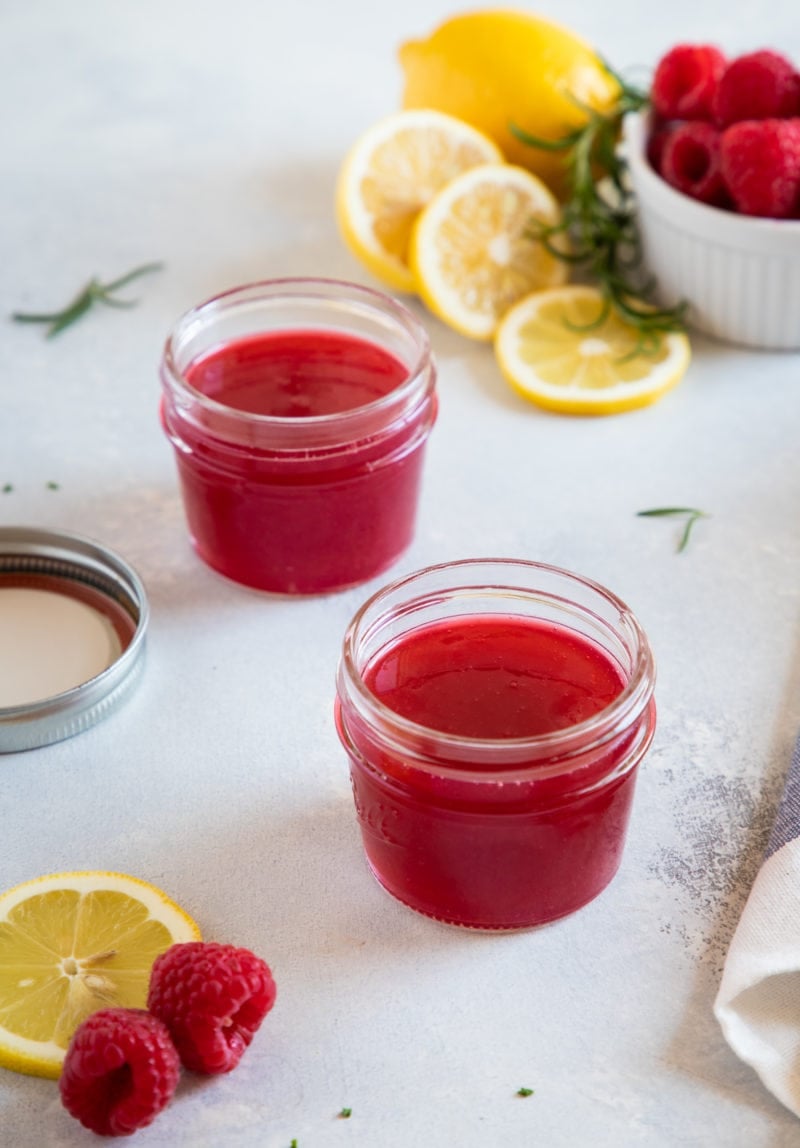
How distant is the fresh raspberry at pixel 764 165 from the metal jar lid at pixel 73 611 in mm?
1263

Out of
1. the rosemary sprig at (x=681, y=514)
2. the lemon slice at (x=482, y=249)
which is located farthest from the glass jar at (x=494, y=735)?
the lemon slice at (x=482, y=249)

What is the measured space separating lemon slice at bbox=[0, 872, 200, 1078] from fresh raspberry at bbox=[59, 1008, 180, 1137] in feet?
0.28

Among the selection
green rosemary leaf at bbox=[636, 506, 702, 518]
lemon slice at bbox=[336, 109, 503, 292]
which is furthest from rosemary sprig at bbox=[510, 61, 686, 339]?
green rosemary leaf at bbox=[636, 506, 702, 518]

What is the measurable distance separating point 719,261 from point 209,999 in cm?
169

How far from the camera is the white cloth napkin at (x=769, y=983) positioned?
5.05 ft

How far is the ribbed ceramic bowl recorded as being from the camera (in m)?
2.56

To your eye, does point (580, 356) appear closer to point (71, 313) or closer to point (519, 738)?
point (71, 313)

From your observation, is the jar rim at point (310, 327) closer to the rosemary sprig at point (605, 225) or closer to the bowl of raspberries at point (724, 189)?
the rosemary sprig at point (605, 225)

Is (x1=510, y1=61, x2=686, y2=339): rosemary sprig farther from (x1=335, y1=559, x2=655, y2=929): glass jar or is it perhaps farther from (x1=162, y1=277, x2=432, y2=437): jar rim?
(x1=335, y1=559, x2=655, y2=929): glass jar

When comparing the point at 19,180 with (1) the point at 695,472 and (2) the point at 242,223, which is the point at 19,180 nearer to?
(2) the point at 242,223

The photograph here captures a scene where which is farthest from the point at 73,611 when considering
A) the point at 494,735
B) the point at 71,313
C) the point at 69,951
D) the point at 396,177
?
the point at 396,177

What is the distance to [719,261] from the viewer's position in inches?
104

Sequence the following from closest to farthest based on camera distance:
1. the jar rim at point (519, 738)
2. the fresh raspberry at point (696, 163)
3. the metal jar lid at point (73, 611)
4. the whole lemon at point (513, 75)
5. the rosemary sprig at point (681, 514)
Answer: the jar rim at point (519, 738), the metal jar lid at point (73, 611), the rosemary sprig at point (681, 514), the fresh raspberry at point (696, 163), the whole lemon at point (513, 75)

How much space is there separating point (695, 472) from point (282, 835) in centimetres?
102
